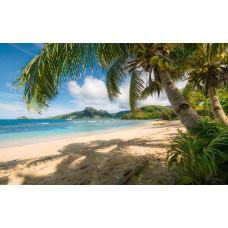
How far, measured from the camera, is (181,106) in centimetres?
223

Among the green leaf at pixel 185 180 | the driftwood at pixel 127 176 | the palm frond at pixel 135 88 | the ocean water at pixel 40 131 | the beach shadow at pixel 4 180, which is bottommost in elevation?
the ocean water at pixel 40 131

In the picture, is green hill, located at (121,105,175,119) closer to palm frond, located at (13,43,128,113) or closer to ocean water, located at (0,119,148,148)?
palm frond, located at (13,43,128,113)

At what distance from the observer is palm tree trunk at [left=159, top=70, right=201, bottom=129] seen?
2.12 meters

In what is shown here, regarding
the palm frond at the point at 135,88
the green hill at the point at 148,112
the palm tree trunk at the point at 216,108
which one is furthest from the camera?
the green hill at the point at 148,112

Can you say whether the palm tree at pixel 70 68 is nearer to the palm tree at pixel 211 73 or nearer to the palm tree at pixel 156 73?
the palm tree at pixel 156 73

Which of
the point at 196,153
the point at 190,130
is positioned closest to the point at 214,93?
the point at 190,130

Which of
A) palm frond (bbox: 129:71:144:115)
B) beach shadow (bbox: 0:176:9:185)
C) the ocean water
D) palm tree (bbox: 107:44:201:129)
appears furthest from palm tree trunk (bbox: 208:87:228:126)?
the ocean water

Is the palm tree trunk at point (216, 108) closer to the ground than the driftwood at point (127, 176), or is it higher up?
higher up

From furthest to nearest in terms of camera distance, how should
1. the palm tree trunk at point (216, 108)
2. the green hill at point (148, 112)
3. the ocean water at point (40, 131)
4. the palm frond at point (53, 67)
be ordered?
the ocean water at point (40, 131)
the green hill at point (148, 112)
the palm tree trunk at point (216, 108)
the palm frond at point (53, 67)

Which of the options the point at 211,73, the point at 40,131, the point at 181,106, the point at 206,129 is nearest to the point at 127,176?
the point at 206,129

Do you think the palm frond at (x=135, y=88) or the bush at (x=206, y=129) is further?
the palm frond at (x=135, y=88)

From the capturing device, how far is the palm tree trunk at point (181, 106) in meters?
2.12

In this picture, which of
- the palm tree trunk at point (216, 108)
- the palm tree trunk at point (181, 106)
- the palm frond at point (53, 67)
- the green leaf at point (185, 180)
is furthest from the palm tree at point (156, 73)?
the palm tree trunk at point (216, 108)

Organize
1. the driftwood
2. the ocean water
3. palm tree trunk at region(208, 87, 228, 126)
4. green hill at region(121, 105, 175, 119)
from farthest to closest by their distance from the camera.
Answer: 1. the ocean water
2. green hill at region(121, 105, 175, 119)
3. palm tree trunk at region(208, 87, 228, 126)
4. the driftwood
